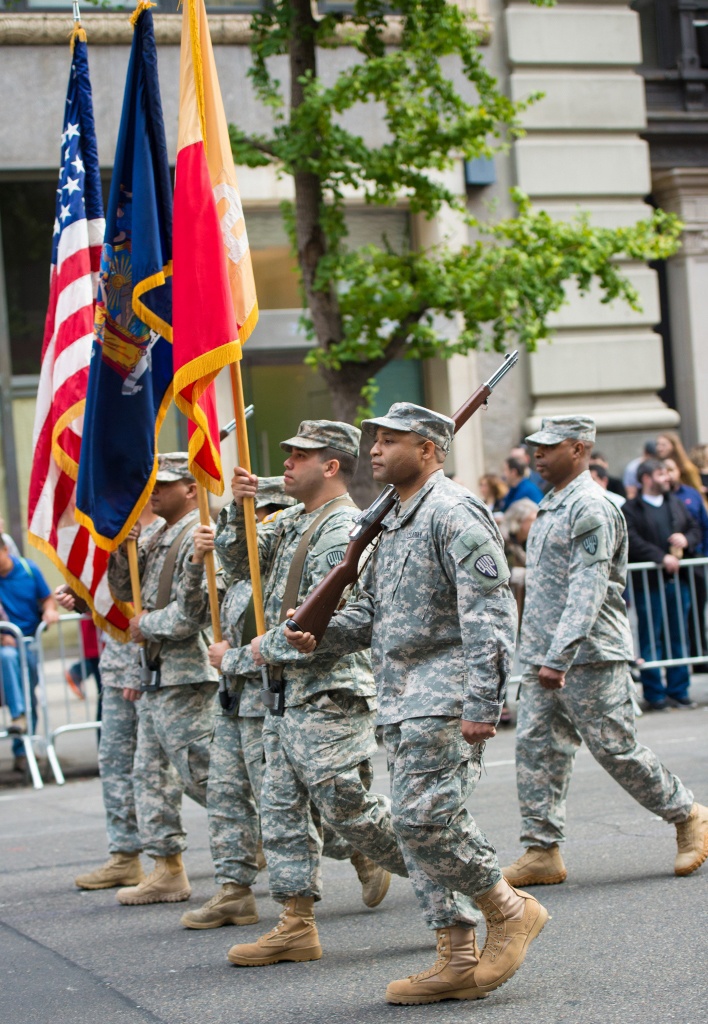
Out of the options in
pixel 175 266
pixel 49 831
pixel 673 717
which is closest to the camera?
pixel 175 266

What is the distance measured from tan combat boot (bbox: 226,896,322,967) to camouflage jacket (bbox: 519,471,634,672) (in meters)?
1.60

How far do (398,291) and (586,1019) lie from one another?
8.56 meters

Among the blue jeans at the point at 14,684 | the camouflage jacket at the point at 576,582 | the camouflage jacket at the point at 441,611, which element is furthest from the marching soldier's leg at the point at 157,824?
the blue jeans at the point at 14,684

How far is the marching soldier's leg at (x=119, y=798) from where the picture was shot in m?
7.42

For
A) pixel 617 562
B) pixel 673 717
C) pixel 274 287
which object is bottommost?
pixel 673 717

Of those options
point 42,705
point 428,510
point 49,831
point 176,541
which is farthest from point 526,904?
point 42,705

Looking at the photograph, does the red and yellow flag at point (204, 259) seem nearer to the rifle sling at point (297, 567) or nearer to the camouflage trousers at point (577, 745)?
the rifle sling at point (297, 567)

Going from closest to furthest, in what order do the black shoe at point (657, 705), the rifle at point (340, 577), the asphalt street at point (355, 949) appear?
the asphalt street at point (355, 949) < the rifle at point (340, 577) < the black shoe at point (657, 705)

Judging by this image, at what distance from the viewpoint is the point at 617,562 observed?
22.7 ft

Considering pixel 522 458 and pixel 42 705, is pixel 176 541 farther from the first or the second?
pixel 522 458

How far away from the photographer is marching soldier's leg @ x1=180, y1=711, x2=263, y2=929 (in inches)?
248

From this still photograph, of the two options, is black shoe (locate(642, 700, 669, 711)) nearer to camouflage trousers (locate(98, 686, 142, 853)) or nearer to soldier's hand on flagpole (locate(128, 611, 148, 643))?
camouflage trousers (locate(98, 686, 142, 853))

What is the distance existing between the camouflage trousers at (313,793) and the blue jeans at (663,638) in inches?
266

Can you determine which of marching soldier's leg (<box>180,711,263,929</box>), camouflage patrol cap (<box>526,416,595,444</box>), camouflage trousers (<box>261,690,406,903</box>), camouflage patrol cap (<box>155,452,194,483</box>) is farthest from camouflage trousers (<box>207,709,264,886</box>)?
camouflage patrol cap (<box>526,416,595,444</box>)
